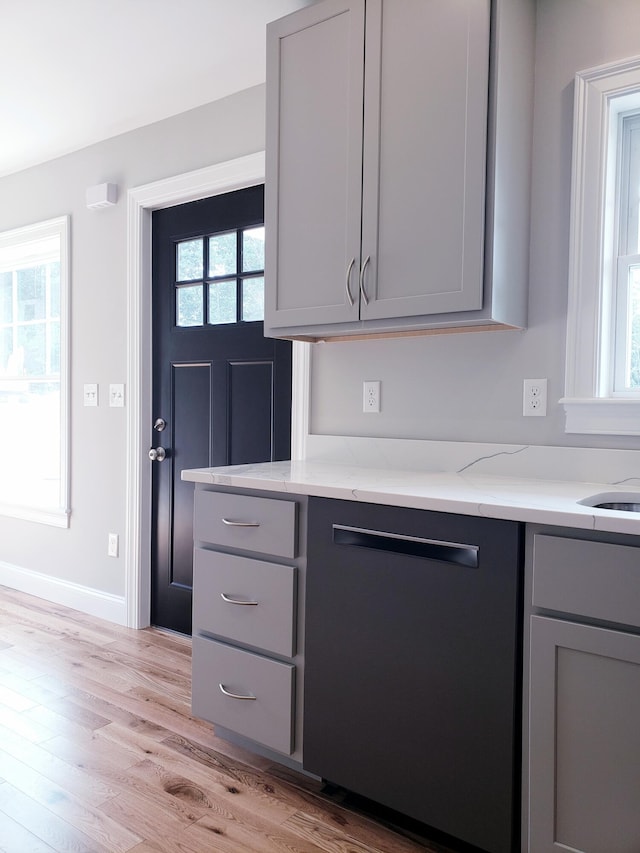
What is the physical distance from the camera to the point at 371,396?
245 cm

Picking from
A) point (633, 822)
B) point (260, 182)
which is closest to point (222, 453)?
point (260, 182)

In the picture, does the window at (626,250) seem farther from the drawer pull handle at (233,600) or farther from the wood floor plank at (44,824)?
the wood floor plank at (44,824)

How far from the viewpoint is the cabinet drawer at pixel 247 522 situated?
189cm

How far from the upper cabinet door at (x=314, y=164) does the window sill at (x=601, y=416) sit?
0.73 meters

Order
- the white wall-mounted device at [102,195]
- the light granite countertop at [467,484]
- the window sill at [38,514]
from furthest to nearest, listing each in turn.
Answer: the window sill at [38,514] → the white wall-mounted device at [102,195] → the light granite countertop at [467,484]

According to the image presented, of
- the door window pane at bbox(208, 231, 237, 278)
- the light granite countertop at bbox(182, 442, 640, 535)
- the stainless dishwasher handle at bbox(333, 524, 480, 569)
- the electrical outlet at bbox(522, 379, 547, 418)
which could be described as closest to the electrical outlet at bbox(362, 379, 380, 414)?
the light granite countertop at bbox(182, 442, 640, 535)

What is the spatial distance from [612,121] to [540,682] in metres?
1.64

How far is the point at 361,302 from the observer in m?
2.06

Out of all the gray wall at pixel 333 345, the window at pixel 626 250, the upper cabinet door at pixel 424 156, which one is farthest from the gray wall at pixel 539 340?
the upper cabinet door at pixel 424 156

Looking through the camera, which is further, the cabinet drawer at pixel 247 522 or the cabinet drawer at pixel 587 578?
the cabinet drawer at pixel 247 522

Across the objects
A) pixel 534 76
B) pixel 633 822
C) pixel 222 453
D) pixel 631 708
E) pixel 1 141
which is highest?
pixel 1 141

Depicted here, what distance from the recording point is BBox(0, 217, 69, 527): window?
369 cm

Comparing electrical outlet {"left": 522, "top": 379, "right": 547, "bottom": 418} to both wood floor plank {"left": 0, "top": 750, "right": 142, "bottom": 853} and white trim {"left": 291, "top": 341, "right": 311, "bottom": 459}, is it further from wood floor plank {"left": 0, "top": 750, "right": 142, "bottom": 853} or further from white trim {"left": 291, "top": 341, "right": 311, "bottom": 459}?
wood floor plank {"left": 0, "top": 750, "right": 142, "bottom": 853}

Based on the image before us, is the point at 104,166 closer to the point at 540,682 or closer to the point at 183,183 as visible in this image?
the point at 183,183
